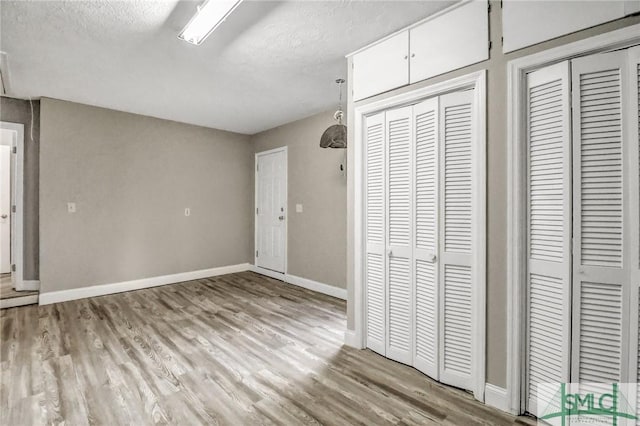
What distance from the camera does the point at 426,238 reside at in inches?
89.9

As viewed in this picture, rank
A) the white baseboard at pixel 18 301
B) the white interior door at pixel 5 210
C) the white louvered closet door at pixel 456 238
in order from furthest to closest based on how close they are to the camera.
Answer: the white interior door at pixel 5 210 → the white baseboard at pixel 18 301 → the white louvered closet door at pixel 456 238

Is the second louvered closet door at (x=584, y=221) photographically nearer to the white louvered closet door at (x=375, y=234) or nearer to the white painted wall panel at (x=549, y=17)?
the white painted wall panel at (x=549, y=17)

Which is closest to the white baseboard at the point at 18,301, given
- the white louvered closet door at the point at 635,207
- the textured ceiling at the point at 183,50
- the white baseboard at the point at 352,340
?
the textured ceiling at the point at 183,50

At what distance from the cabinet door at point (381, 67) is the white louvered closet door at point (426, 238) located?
12.3 inches

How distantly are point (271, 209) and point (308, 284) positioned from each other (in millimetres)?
1572

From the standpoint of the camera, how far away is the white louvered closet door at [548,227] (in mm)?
1680

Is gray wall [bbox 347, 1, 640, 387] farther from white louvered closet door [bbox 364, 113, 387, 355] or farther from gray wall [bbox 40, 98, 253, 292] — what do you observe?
gray wall [bbox 40, 98, 253, 292]

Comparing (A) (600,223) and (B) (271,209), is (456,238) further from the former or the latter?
(B) (271,209)

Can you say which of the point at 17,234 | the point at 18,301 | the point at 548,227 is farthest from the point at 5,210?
the point at 548,227

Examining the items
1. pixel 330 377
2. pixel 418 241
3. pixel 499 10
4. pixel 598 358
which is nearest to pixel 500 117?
pixel 499 10

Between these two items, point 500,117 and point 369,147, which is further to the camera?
point 369,147

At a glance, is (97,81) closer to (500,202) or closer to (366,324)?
(366,324)

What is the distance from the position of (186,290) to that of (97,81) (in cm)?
290

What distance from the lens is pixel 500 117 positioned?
1.89m
